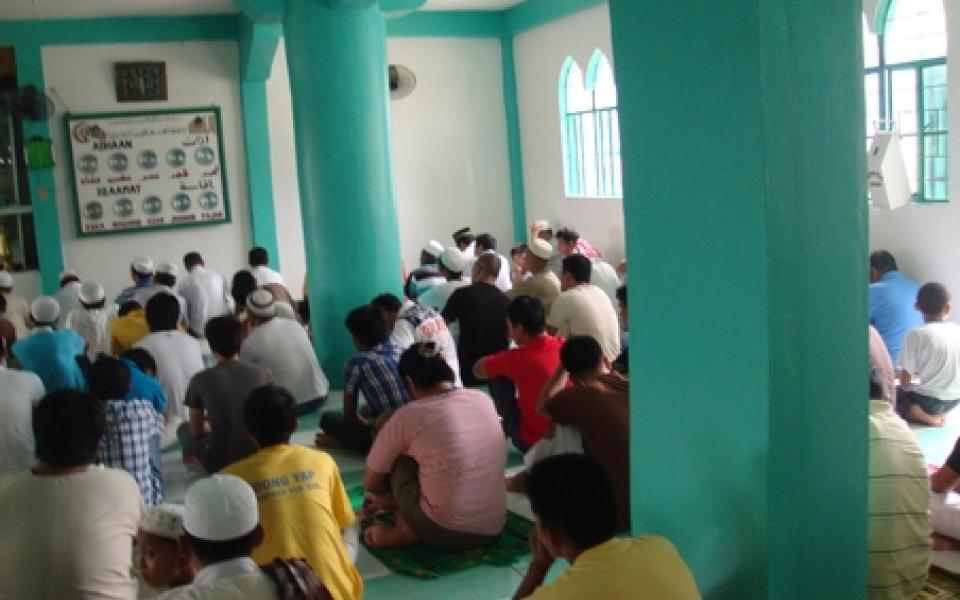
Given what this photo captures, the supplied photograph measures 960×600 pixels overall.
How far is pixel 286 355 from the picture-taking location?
6043mm

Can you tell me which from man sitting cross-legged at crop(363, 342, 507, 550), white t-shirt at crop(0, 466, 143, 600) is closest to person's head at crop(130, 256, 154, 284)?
man sitting cross-legged at crop(363, 342, 507, 550)

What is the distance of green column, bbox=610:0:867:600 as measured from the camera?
7.60 ft

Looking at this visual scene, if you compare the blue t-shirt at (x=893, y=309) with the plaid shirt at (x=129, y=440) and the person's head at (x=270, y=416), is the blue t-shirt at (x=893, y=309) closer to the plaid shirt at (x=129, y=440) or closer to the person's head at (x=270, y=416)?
the person's head at (x=270, y=416)

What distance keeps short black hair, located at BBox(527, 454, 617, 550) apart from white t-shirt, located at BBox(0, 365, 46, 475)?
285 centimetres

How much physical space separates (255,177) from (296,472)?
27.8 feet

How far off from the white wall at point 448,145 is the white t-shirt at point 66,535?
28.4 ft

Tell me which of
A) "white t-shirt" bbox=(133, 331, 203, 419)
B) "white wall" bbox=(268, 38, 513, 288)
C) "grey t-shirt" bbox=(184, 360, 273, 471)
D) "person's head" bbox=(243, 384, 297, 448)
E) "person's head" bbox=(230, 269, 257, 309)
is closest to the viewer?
"person's head" bbox=(243, 384, 297, 448)

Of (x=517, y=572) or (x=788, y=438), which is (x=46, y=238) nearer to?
(x=517, y=572)

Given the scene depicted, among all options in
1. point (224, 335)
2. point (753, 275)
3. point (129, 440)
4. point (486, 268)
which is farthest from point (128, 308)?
point (753, 275)

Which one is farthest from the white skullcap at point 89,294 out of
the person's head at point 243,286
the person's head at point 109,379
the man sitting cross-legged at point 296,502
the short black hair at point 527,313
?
the man sitting cross-legged at point 296,502

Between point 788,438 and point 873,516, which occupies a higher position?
point 788,438

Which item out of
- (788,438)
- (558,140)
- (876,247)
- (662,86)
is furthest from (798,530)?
(558,140)

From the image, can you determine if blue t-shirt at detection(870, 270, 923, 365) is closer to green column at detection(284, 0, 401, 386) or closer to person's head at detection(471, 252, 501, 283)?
person's head at detection(471, 252, 501, 283)

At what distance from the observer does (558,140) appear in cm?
1152
